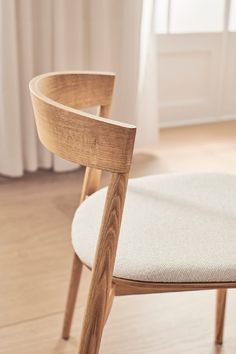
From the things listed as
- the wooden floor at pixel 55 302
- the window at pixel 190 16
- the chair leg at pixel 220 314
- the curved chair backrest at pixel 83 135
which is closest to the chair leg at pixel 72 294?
the wooden floor at pixel 55 302

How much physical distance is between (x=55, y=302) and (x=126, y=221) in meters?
0.68

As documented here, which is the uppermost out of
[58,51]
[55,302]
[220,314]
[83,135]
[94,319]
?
[83,135]

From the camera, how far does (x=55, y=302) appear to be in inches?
66.3

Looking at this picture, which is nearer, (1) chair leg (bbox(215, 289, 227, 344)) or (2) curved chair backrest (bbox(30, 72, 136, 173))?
(2) curved chair backrest (bbox(30, 72, 136, 173))

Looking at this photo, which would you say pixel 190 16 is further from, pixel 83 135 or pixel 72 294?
pixel 83 135

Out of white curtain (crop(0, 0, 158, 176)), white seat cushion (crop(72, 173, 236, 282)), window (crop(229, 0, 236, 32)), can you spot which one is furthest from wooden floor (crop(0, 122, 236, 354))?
window (crop(229, 0, 236, 32))

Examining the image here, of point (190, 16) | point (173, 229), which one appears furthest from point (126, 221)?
point (190, 16)

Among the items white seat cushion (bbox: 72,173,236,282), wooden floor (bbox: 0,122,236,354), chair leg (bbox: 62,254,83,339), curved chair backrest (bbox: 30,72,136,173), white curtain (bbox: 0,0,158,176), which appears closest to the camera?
curved chair backrest (bbox: 30,72,136,173)

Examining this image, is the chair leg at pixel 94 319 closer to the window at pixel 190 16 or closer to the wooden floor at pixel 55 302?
the wooden floor at pixel 55 302

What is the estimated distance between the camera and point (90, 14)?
2.61 m

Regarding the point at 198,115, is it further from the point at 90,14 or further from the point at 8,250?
the point at 8,250

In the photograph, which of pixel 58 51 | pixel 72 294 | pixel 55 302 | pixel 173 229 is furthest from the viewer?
pixel 58 51

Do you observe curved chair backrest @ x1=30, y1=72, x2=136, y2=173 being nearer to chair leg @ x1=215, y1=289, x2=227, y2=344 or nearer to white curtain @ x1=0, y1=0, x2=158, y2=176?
chair leg @ x1=215, y1=289, x2=227, y2=344

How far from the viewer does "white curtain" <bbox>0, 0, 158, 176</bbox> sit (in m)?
2.49
